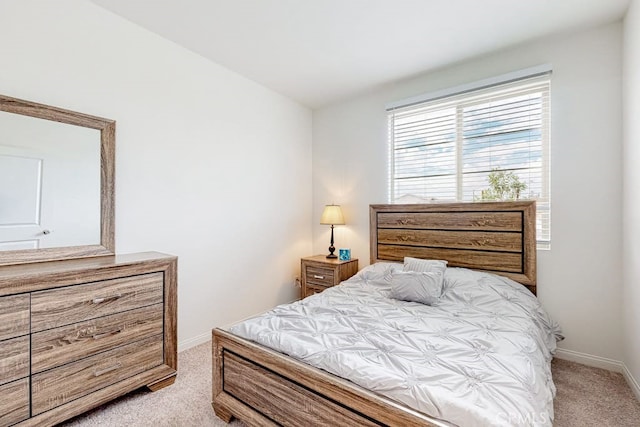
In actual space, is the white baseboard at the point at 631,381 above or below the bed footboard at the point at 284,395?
below

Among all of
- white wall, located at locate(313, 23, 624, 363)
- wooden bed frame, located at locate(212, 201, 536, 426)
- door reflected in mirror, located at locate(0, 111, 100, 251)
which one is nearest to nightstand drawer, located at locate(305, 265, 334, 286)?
wooden bed frame, located at locate(212, 201, 536, 426)

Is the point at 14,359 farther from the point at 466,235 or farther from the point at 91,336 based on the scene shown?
the point at 466,235

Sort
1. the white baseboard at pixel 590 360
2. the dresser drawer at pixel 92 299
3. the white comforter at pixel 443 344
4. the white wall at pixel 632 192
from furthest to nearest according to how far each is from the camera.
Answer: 1. the white baseboard at pixel 590 360
2. the white wall at pixel 632 192
3. the dresser drawer at pixel 92 299
4. the white comforter at pixel 443 344

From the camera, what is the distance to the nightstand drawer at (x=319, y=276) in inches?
128

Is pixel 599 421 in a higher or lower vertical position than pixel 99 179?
lower

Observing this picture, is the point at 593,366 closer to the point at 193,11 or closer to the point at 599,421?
the point at 599,421

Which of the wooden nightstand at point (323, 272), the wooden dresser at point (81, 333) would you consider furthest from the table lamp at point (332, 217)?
the wooden dresser at point (81, 333)

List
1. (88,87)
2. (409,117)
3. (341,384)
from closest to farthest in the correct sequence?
(341,384), (88,87), (409,117)

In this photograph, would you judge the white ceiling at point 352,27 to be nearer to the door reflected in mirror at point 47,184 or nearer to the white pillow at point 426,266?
the door reflected in mirror at point 47,184

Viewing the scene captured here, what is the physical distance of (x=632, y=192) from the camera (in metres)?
2.00

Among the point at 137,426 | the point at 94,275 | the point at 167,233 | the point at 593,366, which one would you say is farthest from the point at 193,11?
the point at 593,366

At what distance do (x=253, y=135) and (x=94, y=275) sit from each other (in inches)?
79.8

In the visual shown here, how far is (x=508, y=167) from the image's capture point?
2666mm

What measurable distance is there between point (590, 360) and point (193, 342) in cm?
325
